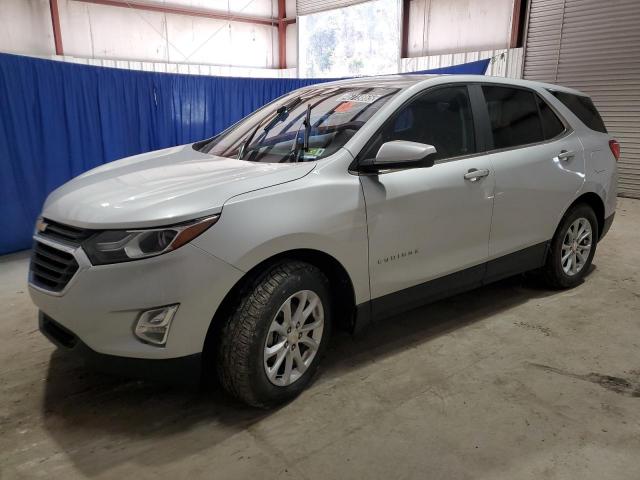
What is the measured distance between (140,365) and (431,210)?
1655 mm

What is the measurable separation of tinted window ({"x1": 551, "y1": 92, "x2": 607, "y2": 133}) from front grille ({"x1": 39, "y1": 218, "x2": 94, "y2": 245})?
10.9 feet

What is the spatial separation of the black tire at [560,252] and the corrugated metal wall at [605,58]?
571cm

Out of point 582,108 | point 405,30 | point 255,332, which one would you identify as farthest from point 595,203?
point 405,30

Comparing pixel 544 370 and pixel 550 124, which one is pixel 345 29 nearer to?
pixel 550 124

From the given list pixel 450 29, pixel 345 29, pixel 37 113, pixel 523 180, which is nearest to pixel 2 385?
pixel 523 180

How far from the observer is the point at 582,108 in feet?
12.4

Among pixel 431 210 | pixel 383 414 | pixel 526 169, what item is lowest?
pixel 383 414

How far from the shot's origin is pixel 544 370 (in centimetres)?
271

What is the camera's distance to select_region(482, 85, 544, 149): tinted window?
3100 millimetres

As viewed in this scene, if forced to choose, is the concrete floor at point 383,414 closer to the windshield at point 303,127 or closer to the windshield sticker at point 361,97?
the windshield at point 303,127

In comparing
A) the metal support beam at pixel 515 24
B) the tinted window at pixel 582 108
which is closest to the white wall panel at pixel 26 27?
the metal support beam at pixel 515 24

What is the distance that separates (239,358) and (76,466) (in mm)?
769

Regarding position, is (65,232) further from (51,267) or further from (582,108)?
(582,108)

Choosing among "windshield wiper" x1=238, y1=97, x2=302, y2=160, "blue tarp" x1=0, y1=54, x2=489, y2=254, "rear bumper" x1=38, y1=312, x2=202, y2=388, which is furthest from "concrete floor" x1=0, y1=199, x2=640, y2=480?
"blue tarp" x1=0, y1=54, x2=489, y2=254
